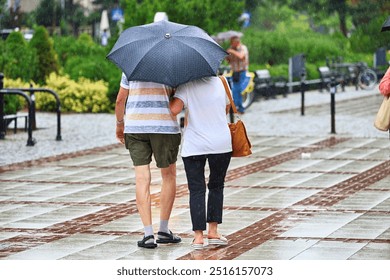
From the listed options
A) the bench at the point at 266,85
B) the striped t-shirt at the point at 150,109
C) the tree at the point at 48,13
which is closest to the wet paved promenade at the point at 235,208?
the striped t-shirt at the point at 150,109

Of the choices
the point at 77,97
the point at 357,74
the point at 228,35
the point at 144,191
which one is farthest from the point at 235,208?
the point at 357,74

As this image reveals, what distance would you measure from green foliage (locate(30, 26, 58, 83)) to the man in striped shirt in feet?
61.8

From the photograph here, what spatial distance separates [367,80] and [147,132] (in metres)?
30.1

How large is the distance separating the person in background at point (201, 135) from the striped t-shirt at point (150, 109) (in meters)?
0.09

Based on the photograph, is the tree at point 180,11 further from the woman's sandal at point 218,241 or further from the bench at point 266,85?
the woman's sandal at point 218,241

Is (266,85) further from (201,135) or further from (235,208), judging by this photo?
(201,135)

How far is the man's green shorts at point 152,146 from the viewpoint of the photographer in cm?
949

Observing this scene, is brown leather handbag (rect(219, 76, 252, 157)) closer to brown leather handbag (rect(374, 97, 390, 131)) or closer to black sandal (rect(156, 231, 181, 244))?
black sandal (rect(156, 231, 181, 244))

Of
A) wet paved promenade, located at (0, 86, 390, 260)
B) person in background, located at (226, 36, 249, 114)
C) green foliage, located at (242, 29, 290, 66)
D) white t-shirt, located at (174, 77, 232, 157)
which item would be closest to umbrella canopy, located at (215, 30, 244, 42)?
person in background, located at (226, 36, 249, 114)

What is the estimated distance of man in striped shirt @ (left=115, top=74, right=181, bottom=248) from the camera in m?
9.41

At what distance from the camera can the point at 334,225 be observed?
10.7 m
